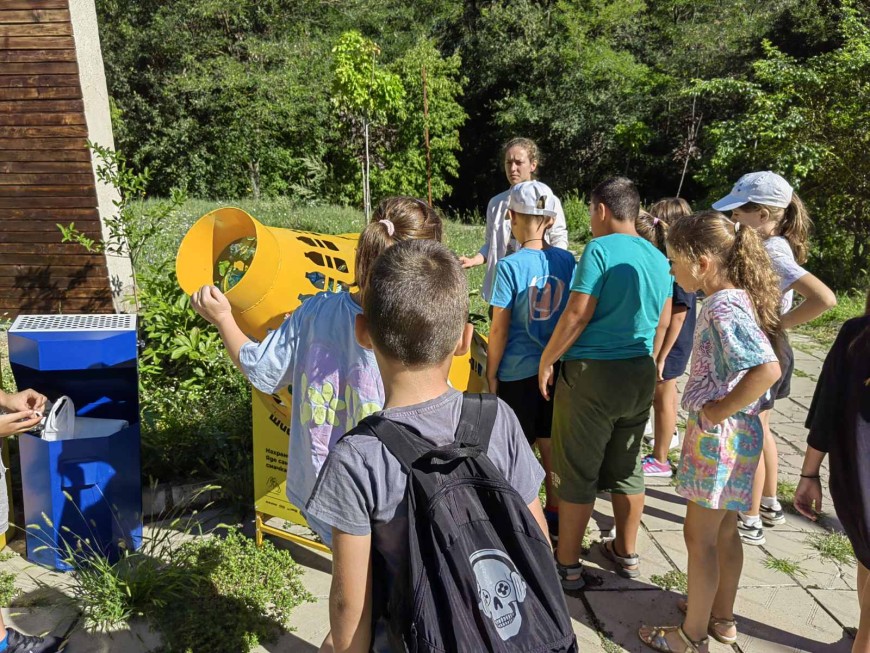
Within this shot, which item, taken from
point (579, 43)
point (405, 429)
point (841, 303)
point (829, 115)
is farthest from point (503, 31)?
point (405, 429)

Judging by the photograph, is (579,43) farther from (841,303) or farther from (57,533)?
(57,533)

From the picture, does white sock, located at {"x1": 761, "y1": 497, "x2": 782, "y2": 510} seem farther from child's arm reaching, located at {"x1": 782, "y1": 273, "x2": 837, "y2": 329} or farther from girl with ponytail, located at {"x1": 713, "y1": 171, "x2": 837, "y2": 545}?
child's arm reaching, located at {"x1": 782, "y1": 273, "x2": 837, "y2": 329}

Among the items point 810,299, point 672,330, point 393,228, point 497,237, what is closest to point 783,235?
point 810,299

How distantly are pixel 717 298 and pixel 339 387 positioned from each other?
1.32 metres

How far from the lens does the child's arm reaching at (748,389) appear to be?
2.21 metres

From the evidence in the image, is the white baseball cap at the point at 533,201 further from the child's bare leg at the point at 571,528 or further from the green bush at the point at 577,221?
the green bush at the point at 577,221

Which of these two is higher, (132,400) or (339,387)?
(339,387)

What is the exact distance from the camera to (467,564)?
129 centimetres

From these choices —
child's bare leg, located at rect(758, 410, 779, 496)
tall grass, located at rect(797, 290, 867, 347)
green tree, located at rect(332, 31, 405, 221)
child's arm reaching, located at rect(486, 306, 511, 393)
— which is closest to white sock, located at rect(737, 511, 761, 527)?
child's bare leg, located at rect(758, 410, 779, 496)

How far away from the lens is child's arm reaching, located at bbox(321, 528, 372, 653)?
4.64 feet

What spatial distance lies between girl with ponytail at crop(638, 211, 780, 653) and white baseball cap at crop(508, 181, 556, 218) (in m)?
0.68

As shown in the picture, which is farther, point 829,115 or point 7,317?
point 829,115

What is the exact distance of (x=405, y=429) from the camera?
140cm

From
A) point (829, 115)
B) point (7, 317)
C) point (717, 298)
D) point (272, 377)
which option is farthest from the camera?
point (829, 115)
